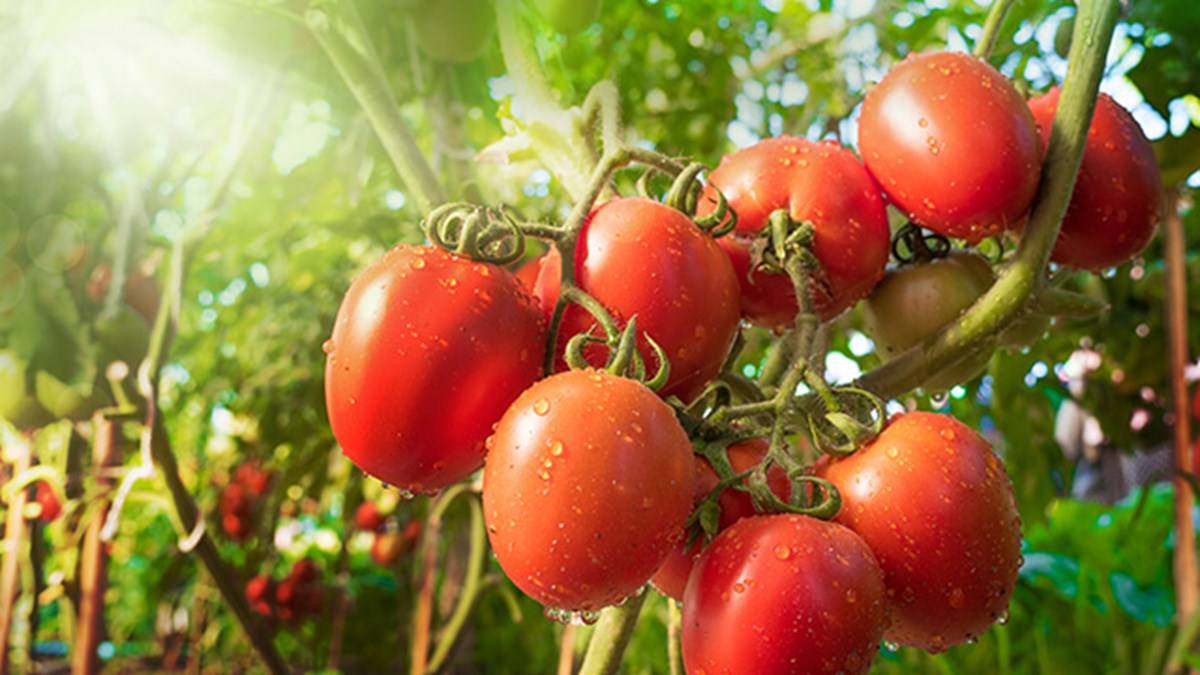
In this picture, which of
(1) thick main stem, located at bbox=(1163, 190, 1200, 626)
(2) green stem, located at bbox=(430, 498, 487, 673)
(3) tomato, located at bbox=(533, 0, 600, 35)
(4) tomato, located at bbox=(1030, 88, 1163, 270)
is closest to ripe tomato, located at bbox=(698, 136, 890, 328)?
(4) tomato, located at bbox=(1030, 88, 1163, 270)

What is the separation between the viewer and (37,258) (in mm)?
987

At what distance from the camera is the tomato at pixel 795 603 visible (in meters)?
0.35

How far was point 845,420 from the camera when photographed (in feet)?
1.30

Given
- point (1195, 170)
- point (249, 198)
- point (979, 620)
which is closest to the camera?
point (979, 620)

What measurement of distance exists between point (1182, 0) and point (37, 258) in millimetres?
1179

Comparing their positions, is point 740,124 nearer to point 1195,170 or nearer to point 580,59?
point 580,59

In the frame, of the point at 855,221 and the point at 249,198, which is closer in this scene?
the point at 855,221

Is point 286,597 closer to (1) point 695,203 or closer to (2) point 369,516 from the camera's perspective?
(2) point 369,516

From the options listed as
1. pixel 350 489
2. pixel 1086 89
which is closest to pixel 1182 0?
pixel 1086 89

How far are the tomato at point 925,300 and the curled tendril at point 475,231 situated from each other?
218mm

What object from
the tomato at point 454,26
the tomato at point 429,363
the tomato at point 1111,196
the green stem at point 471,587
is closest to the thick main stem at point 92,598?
the green stem at point 471,587

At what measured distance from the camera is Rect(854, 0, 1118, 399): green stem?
0.44m

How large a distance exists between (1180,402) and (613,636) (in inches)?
41.1

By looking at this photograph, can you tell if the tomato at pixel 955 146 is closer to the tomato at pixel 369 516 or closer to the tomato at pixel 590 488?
the tomato at pixel 590 488
